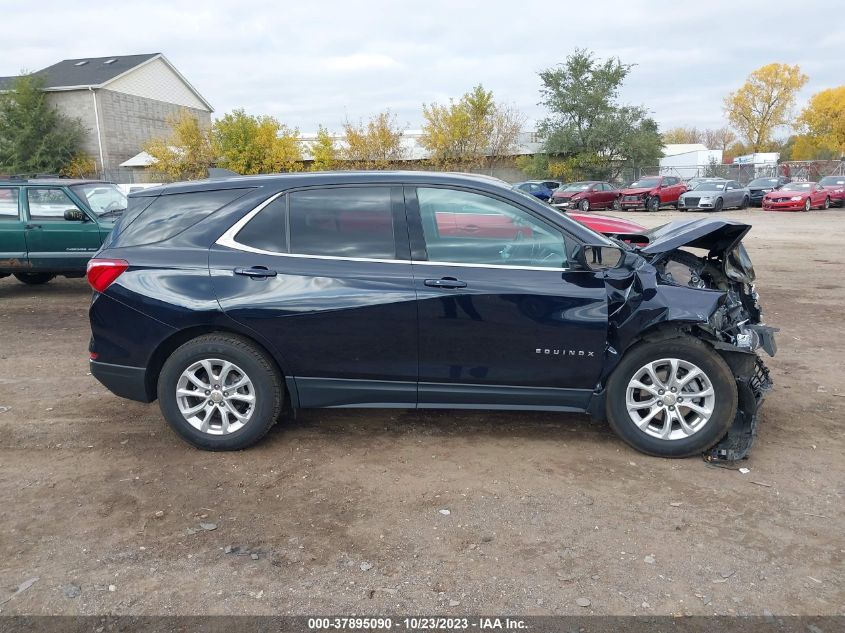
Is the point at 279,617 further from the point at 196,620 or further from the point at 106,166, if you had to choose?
the point at 106,166

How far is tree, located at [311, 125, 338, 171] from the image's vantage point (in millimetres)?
39219

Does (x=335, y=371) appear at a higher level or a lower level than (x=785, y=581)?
higher

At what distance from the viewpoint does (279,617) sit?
9.17 feet

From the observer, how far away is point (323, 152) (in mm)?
39281

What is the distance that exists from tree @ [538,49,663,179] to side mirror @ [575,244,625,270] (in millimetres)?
41762

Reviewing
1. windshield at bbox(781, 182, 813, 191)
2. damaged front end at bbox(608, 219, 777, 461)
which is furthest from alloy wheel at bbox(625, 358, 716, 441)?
windshield at bbox(781, 182, 813, 191)

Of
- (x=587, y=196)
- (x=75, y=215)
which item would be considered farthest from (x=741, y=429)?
(x=587, y=196)

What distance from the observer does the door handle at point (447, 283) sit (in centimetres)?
410

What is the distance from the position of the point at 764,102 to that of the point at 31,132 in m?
70.2

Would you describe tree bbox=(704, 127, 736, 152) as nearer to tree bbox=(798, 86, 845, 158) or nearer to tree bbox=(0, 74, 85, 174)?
tree bbox=(798, 86, 845, 158)

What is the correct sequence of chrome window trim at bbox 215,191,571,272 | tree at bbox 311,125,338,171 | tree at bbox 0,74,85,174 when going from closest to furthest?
chrome window trim at bbox 215,191,571,272
tree at bbox 311,125,338,171
tree at bbox 0,74,85,174

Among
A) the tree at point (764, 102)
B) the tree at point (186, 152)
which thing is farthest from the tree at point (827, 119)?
the tree at point (186, 152)

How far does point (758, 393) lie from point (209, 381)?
12.0ft

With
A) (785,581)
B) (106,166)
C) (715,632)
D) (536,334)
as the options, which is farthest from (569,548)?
(106,166)
